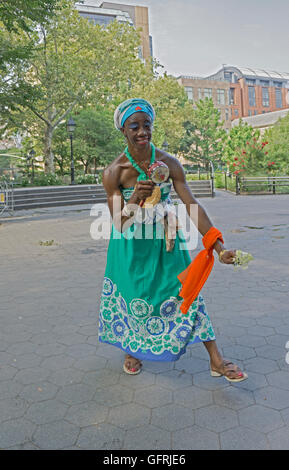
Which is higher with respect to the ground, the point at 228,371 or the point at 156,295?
the point at 156,295

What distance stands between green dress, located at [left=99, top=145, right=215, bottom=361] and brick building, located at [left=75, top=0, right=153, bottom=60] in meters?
83.6

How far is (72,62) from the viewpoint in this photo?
26.8m

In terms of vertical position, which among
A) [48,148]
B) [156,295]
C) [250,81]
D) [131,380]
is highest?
[250,81]

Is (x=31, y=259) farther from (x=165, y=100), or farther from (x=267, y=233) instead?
(x=165, y=100)

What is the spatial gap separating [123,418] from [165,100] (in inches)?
1570

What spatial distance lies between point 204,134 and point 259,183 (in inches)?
1039

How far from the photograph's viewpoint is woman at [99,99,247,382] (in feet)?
9.25

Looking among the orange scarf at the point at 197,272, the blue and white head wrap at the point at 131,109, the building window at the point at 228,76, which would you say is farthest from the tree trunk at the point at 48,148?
the building window at the point at 228,76

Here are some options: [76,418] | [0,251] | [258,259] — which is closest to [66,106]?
[0,251]

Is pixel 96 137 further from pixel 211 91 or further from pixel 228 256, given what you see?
pixel 211 91

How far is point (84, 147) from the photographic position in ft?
95.6

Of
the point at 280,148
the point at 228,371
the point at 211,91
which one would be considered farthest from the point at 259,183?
the point at 211,91

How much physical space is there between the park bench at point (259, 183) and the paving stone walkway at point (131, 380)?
52.2 ft

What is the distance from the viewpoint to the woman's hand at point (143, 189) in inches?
97.0
